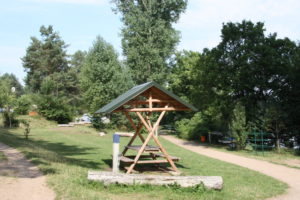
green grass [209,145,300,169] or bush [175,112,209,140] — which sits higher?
bush [175,112,209,140]

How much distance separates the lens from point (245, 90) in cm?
1986

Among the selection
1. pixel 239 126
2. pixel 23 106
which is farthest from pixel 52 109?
pixel 239 126

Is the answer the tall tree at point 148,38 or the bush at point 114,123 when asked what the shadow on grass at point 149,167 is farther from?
the tall tree at point 148,38

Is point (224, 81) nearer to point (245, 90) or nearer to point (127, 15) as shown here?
point (245, 90)

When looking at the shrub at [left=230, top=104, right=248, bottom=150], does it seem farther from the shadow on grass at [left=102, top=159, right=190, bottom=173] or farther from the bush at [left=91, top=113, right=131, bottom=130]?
the bush at [left=91, top=113, right=131, bottom=130]

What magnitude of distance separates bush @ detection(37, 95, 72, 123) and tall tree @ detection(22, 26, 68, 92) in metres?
23.2

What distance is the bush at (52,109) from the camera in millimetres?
32188

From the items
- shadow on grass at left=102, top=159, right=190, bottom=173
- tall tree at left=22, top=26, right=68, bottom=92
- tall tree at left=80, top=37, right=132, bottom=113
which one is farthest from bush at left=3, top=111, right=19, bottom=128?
tall tree at left=22, top=26, right=68, bottom=92

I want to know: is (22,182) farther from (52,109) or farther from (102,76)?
(52,109)

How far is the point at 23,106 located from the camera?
112 feet

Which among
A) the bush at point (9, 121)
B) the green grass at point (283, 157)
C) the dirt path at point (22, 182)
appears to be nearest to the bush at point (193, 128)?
the green grass at point (283, 157)

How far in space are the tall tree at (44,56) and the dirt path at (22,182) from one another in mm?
47039

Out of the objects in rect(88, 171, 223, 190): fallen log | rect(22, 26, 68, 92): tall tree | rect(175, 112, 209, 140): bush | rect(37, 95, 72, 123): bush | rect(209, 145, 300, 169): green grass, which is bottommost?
rect(209, 145, 300, 169): green grass

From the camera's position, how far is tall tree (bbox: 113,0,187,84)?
97.5 feet
